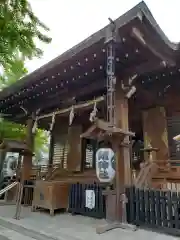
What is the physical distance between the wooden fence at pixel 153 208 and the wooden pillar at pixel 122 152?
32 cm

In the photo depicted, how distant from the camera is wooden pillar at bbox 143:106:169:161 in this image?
7632mm

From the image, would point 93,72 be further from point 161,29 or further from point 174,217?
point 174,217

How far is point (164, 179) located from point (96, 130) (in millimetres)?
3071

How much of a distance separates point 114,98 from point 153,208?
2.69 m

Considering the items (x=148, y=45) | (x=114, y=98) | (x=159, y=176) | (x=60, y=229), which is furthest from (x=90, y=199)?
(x=148, y=45)

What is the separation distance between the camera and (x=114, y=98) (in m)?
5.68

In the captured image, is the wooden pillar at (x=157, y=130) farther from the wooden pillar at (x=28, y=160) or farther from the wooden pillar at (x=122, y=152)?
the wooden pillar at (x=28, y=160)

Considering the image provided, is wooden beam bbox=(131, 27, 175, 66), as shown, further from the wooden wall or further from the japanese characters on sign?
the wooden wall

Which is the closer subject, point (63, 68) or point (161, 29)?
point (161, 29)

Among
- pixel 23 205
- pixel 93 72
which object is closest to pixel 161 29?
pixel 93 72

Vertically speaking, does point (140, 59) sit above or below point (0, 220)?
above

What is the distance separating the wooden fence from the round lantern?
67cm

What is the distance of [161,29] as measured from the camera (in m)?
4.92

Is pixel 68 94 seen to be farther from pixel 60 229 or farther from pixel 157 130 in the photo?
pixel 60 229
